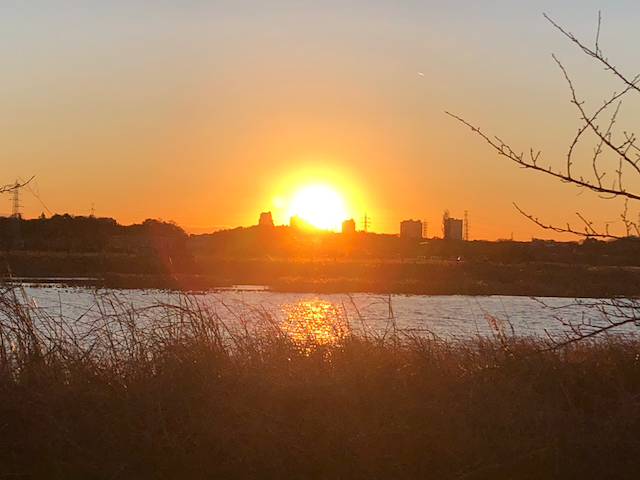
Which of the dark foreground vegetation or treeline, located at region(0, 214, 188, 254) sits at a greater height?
treeline, located at region(0, 214, 188, 254)

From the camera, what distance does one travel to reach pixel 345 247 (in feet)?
327

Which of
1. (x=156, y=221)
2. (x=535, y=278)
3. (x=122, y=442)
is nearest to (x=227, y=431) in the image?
(x=122, y=442)

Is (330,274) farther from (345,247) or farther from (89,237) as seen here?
(345,247)

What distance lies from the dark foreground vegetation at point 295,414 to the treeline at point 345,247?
6218 cm

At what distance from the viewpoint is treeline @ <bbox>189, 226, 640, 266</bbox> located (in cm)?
7594

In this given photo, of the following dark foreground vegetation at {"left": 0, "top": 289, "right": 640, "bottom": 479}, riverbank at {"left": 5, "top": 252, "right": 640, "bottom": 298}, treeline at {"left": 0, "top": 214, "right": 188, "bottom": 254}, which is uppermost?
treeline at {"left": 0, "top": 214, "right": 188, "bottom": 254}

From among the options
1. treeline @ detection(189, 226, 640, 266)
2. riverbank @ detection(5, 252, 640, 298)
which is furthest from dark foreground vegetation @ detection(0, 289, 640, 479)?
treeline @ detection(189, 226, 640, 266)

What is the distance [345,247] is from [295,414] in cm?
9396

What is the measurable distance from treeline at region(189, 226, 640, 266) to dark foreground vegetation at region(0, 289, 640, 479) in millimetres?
62183

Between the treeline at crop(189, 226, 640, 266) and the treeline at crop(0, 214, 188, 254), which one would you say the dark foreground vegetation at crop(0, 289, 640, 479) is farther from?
the treeline at crop(189, 226, 640, 266)

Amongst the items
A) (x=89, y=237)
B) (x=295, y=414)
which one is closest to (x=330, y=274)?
(x=89, y=237)

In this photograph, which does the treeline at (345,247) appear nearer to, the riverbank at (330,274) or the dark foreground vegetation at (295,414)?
the riverbank at (330,274)

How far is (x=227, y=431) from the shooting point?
5.40 metres

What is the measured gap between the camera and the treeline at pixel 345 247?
249 feet
